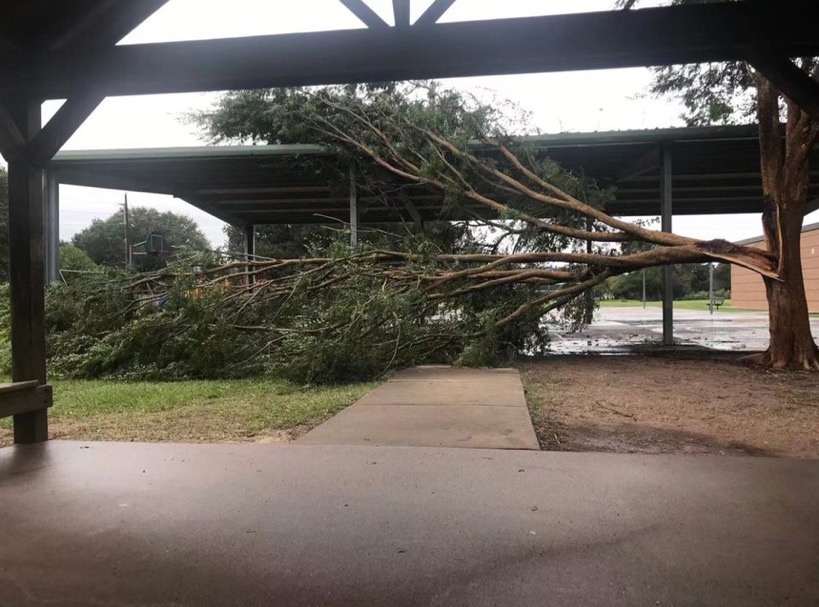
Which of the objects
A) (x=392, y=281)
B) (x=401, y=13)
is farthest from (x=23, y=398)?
(x=392, y=281)

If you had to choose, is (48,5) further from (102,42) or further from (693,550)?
(693,550)

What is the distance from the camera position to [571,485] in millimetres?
4066

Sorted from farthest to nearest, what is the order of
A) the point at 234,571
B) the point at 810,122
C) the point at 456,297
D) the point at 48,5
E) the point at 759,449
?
the point at 456,297 < the point at 810,122 < the point at 759,449 < the point at 48,5 < the point at 234,571

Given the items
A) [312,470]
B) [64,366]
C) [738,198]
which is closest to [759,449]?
[312,470]

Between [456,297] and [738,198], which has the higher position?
[738,198]

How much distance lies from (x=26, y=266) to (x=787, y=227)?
1080 cm

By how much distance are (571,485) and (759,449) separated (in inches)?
85.2

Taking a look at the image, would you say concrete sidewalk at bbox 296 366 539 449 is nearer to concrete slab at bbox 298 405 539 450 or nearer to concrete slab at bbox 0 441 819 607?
concrete slab at bbox 298 405 539 450

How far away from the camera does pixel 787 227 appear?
9906 millimetres

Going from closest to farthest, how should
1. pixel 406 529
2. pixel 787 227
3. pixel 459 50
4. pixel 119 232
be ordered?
pixel 406 529 < pixel 459 50 < pixel 787 227 < pixel 119 232

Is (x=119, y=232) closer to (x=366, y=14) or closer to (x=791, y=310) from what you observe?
(x=791, y=310)

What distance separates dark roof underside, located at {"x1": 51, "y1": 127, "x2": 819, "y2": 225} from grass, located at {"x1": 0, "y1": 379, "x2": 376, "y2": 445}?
3.99m

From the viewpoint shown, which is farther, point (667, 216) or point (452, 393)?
point (667, 216)

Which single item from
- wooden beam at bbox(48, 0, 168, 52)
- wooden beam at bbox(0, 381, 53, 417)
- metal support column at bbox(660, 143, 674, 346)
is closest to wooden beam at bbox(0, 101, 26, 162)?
wooden beam at bbox(48, 0, 168, 52)
